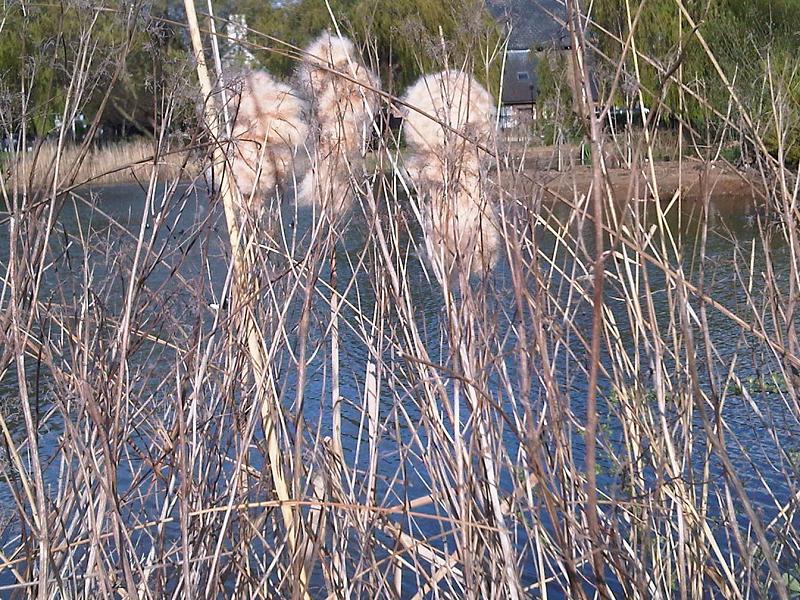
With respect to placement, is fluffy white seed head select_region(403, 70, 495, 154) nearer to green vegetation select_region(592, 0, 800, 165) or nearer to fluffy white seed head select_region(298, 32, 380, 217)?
fluffy white seed head select_region(298, 32, 380, 217)

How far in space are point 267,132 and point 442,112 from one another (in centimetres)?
27

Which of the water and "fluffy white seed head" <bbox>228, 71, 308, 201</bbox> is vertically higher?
"fluffy white seed head" <bbox>228, 71, 308, 201</bbox>

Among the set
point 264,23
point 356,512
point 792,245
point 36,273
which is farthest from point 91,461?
point 264,23

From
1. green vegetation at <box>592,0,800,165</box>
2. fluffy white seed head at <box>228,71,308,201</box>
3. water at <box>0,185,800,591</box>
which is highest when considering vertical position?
green vegetation at <box>592,0,800,165</box>

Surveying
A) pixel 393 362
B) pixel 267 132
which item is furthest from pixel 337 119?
pixel 393 362

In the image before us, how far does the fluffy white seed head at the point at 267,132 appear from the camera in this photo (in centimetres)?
153

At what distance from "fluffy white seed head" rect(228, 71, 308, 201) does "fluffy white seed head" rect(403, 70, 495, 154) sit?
174 millimetres

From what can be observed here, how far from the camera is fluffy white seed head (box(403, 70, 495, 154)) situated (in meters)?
1.50

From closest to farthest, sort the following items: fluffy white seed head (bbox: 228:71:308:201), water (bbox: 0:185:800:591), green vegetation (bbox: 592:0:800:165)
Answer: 1. green vegetation (bbox: 592:0:800:165)
2. fluffy white seed head (bbox: 228:71:308:201)
3. water (bbox: 0:185:800:591)

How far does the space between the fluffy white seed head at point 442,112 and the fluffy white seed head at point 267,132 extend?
0.17m

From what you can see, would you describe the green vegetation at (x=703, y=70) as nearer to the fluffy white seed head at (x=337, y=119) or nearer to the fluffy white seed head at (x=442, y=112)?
the fluffy white seed head at (x=442, y=112)

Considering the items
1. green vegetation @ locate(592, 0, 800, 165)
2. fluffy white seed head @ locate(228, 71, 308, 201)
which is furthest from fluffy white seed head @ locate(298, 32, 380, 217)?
green vegetation @ locate(592, 0, 800, 165)

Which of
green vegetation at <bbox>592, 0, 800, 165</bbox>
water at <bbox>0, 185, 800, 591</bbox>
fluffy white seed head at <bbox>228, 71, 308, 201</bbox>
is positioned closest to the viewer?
green vegetation at <bbox>592, 0, 800, 165</bbox>

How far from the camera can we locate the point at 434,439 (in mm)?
1336
